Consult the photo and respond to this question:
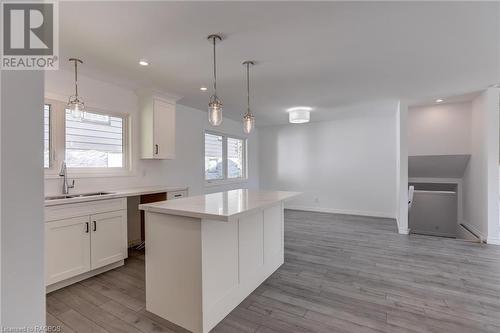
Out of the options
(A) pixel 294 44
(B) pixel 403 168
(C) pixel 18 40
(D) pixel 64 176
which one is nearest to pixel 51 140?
(D) pixel 64 176

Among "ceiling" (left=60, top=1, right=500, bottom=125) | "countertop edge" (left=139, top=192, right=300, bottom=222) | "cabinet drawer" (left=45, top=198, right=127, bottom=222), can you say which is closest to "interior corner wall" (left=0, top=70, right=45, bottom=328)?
"countertop edge" (left=139, top=192, right=300, bottom=222)

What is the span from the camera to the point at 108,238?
282cm

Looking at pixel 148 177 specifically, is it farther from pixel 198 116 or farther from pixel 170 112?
pixel 198 116

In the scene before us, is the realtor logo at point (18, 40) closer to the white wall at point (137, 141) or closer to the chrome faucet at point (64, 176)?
the chrome faucet at point (64, 176)

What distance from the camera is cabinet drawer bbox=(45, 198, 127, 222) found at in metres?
2.35

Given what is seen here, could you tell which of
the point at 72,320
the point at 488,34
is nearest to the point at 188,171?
the point at 72,320

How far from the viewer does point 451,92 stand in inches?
149

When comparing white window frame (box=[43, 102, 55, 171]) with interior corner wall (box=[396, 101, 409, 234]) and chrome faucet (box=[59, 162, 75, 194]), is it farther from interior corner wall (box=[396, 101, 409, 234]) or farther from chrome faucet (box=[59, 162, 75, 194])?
interior corner wall (box=[396, 101, 409, 234])

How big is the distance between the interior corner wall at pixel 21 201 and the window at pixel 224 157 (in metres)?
4.62

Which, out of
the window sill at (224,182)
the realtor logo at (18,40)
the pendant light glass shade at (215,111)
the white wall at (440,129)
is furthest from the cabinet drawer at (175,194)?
the white wall at (440,129)

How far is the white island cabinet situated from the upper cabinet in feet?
6.55

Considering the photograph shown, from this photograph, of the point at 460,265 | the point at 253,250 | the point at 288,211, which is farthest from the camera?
the point at 288,211

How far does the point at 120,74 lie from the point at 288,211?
4.97m

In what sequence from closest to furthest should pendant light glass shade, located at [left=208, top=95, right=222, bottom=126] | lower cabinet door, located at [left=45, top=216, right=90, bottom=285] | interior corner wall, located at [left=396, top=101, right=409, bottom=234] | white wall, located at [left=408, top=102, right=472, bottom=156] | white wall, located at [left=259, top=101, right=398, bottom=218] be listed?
lower cabinet door, located at [left=45, top=216, right=90, bottom=285] → pendant light glass shade, located at [left=208, top=95, right=222, bottom=126] → interior corner wall, located at [left=396, top=101, right=409, bottom=234] → white wall, located at [left=408, top=102, right=472, bottom=156] → white wall, located at [left=259, top=101, right=398, bottom=218]
